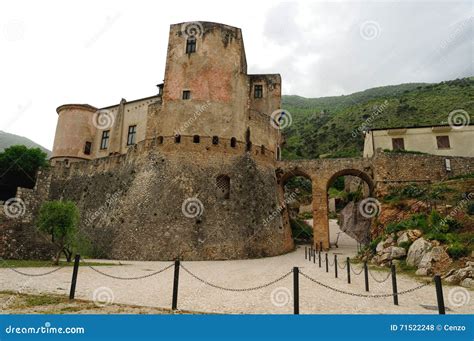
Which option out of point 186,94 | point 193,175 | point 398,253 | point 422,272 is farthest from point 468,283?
Answer: point 186,94

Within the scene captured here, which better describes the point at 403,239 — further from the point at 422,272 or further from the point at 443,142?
the point at 443,142

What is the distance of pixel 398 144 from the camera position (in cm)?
2766

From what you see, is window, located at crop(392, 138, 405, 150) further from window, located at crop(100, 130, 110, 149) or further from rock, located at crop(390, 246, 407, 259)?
window, located at crop(100, 130, 110, 149)

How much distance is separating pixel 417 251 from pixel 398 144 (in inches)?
682

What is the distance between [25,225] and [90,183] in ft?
24.5

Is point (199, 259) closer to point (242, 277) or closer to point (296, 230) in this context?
point (242, 277)

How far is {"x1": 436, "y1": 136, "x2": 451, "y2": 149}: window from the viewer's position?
2664 centimetres

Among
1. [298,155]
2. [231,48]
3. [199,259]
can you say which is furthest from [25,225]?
[298,155]

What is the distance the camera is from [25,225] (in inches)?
712

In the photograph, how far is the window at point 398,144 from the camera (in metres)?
27.6

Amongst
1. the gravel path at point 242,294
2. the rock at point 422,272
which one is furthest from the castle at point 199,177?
the rock at point 422,272

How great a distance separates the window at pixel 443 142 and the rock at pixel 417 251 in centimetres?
1739

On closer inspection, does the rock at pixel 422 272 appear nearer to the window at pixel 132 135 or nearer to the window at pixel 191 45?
the window at pixel 191 45

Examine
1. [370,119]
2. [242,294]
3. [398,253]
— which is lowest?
[242,294]
